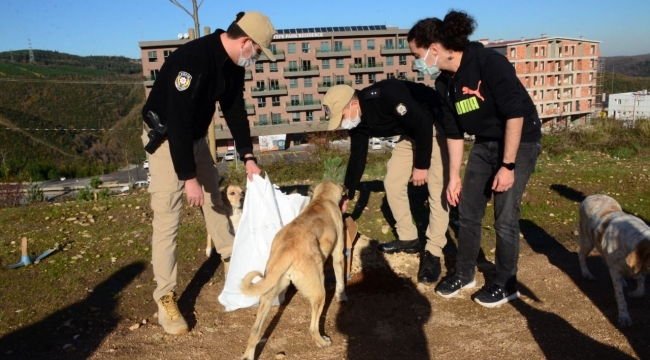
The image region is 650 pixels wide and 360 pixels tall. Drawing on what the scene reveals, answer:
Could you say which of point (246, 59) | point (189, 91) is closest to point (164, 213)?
point (189, 91)

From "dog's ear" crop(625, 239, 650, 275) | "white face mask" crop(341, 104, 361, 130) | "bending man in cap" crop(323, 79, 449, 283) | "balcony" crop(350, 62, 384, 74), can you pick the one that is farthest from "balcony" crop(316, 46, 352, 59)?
"dog's ear" crop(625, 239, 650, 275)

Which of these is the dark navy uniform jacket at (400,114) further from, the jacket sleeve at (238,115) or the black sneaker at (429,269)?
the jacket sleeve at (238,115)

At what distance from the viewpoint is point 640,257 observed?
3715mm

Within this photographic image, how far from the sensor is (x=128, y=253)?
574 cm

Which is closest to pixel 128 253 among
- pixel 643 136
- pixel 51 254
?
pixel 51 254

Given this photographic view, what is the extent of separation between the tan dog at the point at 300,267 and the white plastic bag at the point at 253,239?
1.34 ft

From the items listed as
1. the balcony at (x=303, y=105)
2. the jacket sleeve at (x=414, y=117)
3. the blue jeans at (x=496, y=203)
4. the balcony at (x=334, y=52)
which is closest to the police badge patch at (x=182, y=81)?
the jacket sleeve at (x=414, y=117)

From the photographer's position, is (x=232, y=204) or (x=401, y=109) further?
(x=232, y=204)

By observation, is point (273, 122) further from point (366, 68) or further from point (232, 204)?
point (232, 204)

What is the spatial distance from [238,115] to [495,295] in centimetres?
290

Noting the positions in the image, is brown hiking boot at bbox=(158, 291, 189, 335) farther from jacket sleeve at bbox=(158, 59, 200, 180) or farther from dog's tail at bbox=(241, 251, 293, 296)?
jacket sleeve at bbox=(158, 59, 200, 180)

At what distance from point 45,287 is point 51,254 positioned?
1.07m

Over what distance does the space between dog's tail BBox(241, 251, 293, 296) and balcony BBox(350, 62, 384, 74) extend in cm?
4734

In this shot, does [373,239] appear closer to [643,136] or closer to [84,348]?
[84,348]
